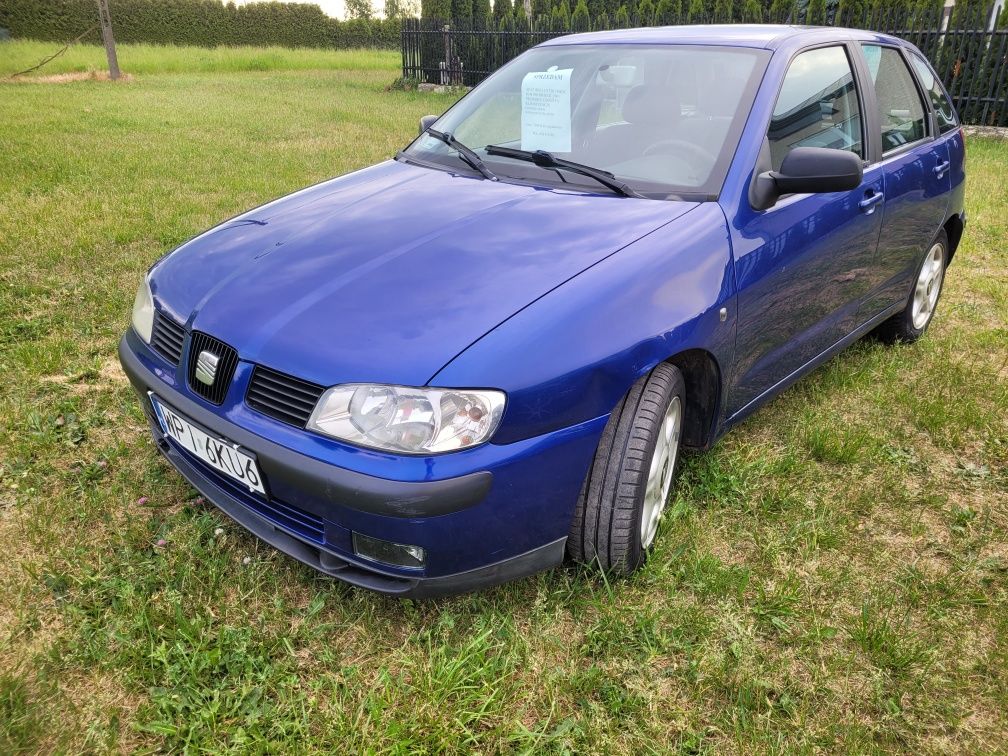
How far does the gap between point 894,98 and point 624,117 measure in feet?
5.08

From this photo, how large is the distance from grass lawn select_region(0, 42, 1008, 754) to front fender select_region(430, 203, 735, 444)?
624mm

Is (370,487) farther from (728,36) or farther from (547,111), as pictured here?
(728,36)

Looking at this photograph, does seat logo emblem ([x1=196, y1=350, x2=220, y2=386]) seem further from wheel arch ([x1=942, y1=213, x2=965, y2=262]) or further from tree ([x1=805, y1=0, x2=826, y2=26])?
tree ([x1=805, y1=0, x2=826, y2=26])

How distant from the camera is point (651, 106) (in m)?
2.65

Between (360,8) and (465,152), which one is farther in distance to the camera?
(360,8)

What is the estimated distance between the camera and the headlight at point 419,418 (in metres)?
1.70

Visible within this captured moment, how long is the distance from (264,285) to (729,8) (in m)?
14.6

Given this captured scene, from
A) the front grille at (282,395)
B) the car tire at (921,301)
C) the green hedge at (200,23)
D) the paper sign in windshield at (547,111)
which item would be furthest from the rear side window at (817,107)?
the green hedge at (200,23)

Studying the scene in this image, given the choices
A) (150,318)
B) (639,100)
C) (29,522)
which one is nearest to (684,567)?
(639,100)

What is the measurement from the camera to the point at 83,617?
6.61ft

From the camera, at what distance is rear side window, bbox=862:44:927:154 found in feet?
10.6

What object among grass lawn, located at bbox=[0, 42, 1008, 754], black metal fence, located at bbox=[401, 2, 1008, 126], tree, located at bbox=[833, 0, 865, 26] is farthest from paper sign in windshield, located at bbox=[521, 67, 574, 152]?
tree, located at bbox=[833, 0, 865, 26]

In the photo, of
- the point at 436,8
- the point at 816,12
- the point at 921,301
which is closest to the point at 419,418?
the point at 921,301

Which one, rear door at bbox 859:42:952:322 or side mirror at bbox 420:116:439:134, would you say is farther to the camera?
side mirror at bbox 420:116:439:134
